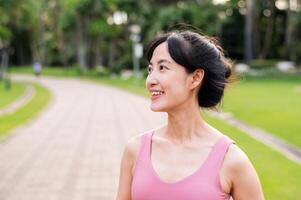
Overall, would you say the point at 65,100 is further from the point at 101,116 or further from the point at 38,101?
the point at 101,116

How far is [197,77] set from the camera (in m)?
2.38

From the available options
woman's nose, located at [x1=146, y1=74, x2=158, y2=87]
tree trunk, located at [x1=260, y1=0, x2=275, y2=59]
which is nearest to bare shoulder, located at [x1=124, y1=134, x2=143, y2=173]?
woman's nose, located at [x1=146, y1=74, x2=158, y2=87]

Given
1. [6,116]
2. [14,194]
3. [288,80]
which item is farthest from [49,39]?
[14,194]

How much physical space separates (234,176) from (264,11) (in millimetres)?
58685

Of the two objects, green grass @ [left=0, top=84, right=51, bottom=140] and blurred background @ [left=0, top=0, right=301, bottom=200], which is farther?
green grass @ [left=0, top=84, right=51, bottom=140]

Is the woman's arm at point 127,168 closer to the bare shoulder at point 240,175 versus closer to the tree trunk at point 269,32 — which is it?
the bare shoulder at point 240,175

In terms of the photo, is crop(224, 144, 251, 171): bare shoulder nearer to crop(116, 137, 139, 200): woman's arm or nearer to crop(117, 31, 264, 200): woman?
crop(117, 31, 264, 200): woman

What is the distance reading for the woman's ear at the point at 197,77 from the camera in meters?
2.36

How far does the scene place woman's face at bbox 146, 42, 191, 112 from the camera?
A: 7.70 feet

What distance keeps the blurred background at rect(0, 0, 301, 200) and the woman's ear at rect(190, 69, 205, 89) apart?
239 millimetres

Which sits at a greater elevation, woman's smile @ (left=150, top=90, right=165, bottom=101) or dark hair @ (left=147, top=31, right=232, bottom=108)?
dark hair @ (left=147, top=31, right=232, bottom=108)

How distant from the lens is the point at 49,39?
79.3 m

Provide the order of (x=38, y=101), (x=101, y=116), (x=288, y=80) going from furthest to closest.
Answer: (x=288, y=80) < (x=38, y=101) < (x=101, y=116)

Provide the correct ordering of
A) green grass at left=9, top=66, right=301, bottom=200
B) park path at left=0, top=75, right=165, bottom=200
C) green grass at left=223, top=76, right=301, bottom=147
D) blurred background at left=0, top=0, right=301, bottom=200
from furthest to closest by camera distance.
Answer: green grass at left=223, top=76, right=301, bottom=147, blurred background at left=0, top=0, right=301, bottom=200, park path at left=0, top=75, right=165, bottom=200, green grass at left=9, top=66, right=301, bottom=200
